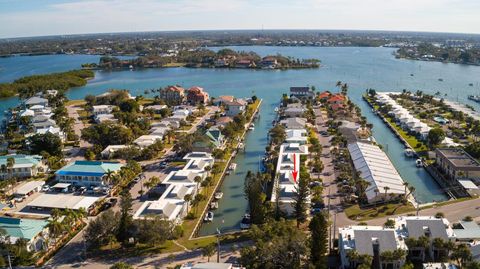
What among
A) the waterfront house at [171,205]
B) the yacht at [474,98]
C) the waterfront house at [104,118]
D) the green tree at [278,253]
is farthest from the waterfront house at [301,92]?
the green tree at [278,253]

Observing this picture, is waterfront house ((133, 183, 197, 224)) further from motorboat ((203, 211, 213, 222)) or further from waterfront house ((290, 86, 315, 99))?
waterfront house ((290, 86, 315, 99))

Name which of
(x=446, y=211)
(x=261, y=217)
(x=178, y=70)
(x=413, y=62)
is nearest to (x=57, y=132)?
(x=261, y=217)

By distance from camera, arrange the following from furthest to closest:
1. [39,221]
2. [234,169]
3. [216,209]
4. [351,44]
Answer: [351,44]
[234,169]
[216,209]
[39,221]

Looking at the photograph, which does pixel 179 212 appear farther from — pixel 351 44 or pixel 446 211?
pixel 351 44

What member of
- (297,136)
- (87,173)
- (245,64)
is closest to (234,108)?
(297,136)

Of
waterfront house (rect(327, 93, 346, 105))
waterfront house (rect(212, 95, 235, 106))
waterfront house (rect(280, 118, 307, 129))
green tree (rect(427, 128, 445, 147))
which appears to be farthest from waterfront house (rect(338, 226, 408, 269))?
waterfront house (rect(212, 95, 235, 106))

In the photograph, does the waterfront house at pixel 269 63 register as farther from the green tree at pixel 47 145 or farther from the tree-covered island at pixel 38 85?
the green tree at pixel 47 145

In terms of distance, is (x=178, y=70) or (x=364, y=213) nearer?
(x=364, y=213)
